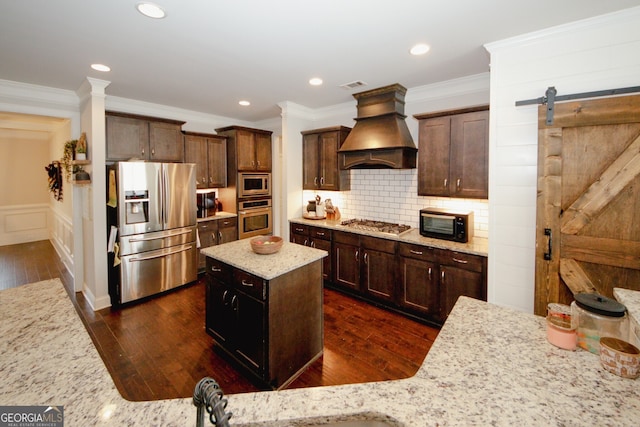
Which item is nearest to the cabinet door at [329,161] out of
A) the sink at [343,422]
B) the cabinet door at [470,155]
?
the cabinet door at [470,155]

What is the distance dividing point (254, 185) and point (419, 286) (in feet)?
11.1

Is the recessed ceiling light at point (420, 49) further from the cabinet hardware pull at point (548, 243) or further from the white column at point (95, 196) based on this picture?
the white column at point (95, 196)

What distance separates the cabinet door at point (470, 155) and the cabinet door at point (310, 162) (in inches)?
79.2

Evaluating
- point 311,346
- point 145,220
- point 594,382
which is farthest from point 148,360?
point 594,382

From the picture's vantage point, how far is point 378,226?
13.0 ft

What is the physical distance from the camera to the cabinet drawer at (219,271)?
2465 mm

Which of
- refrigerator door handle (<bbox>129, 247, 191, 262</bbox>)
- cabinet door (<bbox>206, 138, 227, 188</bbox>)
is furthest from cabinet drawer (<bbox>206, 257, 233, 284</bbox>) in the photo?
cabinet door (<bbox>206, 138, 227, 188</bbox>)

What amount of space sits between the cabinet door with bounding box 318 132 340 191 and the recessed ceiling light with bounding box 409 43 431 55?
5.82 ft

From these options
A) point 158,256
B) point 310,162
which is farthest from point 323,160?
point 158,256

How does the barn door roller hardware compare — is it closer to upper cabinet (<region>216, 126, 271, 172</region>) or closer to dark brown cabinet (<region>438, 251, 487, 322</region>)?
dark brown cabinet (<region>438, 251, 487, 322</region>)

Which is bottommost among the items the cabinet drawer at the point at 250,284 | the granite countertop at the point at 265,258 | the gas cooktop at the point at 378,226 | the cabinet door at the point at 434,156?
the cabinet drawer at the point at 250,284

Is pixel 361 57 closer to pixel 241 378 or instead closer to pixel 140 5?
pixel 140 5

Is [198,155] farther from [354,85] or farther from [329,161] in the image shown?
[354,85]

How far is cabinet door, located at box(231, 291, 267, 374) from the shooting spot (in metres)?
2.20
